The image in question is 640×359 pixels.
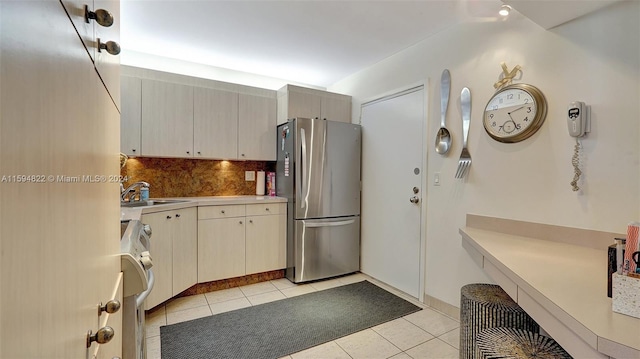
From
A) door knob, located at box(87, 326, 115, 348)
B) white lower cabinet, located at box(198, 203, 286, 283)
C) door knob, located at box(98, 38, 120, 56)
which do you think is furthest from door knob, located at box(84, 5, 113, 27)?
white lower cabinet, located at box(198, 203, 286, 283)

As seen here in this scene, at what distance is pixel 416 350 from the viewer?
6.65ft

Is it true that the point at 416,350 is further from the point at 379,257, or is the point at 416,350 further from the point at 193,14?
the point at 193,14

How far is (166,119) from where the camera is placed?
2.91 metres

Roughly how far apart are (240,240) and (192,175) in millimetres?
994

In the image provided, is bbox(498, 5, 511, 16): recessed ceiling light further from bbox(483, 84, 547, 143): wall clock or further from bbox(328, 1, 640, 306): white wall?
bbox(483, 84, 547, 143): wall clock

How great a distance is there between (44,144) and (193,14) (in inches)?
101

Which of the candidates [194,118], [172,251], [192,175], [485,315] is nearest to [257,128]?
[194,118]

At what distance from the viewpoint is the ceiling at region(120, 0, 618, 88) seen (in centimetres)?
222

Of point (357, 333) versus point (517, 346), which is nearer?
point (517, 346)

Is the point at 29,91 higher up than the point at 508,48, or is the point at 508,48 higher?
the point at 508,48

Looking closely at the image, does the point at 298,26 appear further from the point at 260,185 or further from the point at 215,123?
the point at 260,185

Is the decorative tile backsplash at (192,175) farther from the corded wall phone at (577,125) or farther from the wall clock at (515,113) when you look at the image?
the corded wall phone at (577,125)

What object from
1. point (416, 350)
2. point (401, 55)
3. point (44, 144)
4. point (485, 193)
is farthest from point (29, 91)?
point (401, 55)

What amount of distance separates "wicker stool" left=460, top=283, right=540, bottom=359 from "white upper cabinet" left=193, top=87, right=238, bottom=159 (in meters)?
2.67
